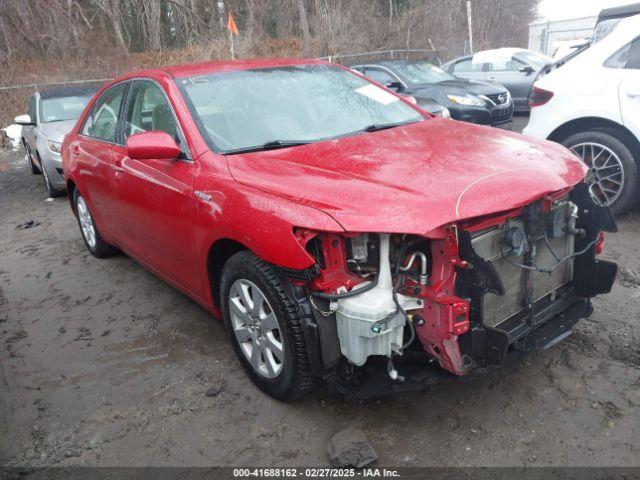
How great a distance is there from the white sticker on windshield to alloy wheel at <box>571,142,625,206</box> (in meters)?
1.99

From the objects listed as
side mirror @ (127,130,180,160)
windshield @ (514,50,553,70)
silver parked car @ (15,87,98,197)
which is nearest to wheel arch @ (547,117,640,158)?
side mirror @ (127,130,180,160)

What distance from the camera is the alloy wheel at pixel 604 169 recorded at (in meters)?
4.80

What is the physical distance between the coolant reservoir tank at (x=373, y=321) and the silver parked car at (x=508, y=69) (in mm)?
10133

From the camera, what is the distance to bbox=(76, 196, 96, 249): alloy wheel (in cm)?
528

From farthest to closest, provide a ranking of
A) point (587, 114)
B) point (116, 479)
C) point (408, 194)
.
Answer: point (587, 114) → point (116, 479) → point (408, 194)

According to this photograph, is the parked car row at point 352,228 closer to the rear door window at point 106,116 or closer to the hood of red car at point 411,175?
the hood of red car at point 411,175

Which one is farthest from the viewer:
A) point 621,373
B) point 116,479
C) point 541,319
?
point 621,373

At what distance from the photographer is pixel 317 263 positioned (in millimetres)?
2416

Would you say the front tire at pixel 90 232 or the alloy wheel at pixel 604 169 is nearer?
the alloy wheel at pixel 604 169

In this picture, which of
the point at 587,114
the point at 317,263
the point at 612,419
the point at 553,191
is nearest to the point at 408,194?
the point at 317,263

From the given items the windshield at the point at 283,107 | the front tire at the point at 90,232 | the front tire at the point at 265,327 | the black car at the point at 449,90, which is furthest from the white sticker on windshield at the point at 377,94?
the black car at the point at 449,90

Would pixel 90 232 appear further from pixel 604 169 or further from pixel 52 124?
pixel 604 169

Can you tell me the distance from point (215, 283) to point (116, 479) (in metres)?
1.16

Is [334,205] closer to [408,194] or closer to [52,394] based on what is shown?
[408,194]
